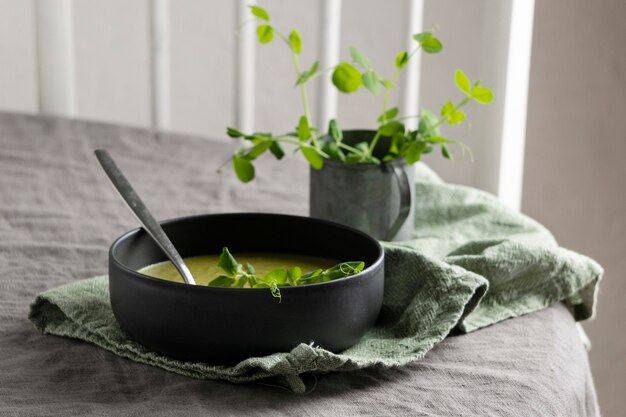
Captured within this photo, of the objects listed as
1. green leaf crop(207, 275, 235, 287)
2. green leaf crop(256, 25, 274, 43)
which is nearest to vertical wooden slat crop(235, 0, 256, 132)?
green leaf crop(256, 25, 274, 43)

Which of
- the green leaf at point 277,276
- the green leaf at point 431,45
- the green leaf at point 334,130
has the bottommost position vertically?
the green leaf at point 277,276

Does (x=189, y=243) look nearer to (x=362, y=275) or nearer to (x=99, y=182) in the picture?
(x=362, y=275)

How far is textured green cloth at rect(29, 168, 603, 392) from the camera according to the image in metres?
0.54

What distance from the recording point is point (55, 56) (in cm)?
121

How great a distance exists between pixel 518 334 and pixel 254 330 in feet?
0.65

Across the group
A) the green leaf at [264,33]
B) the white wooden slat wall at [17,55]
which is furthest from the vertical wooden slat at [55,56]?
the white wooden slat wall at [17,55]

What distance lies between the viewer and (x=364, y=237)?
2.07 ft

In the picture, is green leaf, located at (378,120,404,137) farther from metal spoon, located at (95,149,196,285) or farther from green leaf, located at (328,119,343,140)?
metal spoon, located at (95,149,196,285)

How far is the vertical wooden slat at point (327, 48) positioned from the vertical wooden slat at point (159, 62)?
19 cm

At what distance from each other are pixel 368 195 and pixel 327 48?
0.49 metres

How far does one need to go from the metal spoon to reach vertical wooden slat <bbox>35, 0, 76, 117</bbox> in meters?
0.59

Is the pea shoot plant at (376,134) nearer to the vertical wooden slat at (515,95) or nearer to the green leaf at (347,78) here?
the green leaf at (347,78)

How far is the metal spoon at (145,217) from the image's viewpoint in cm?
60

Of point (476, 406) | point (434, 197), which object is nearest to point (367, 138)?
point (434, 197)
